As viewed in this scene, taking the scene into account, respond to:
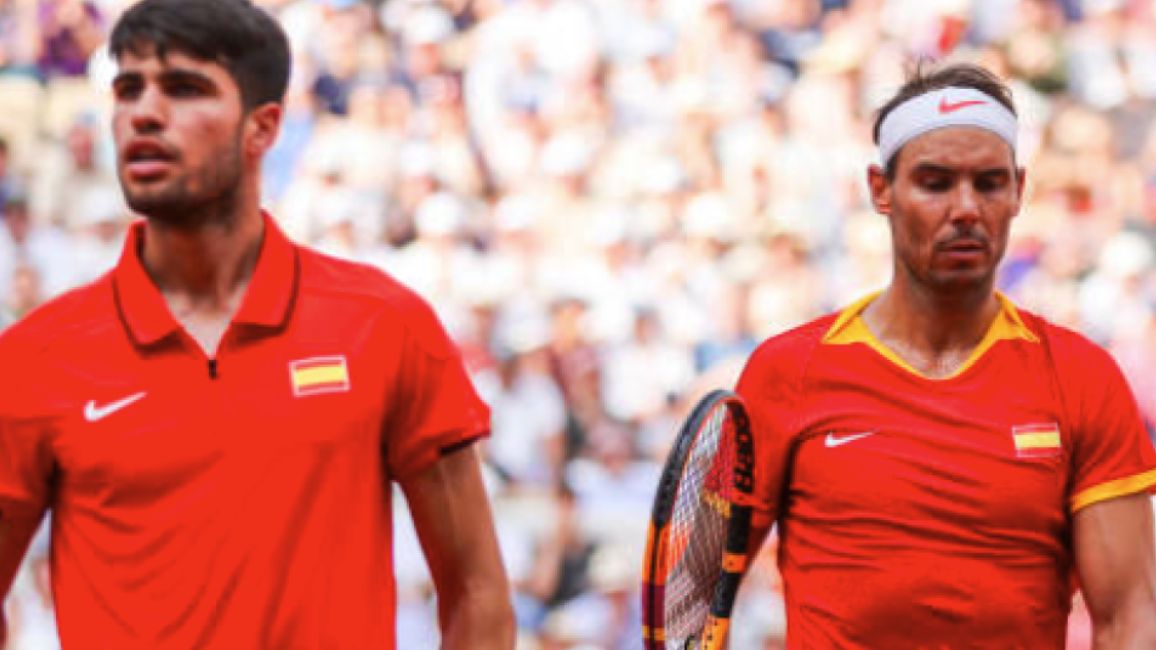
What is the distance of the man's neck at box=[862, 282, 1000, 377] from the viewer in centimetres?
434

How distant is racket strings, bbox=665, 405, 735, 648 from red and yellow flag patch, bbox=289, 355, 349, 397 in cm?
84

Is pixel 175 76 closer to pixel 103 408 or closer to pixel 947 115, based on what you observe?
pixel 103 408

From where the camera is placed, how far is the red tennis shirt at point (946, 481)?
4070 millimetres

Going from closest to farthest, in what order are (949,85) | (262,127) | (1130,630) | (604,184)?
(262,127) → (1130,630) → (949,85) → (604,184)

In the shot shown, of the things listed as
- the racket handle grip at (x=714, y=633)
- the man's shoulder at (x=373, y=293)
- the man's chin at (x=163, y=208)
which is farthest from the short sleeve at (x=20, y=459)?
the racket handle grip at (x=714, y=633)

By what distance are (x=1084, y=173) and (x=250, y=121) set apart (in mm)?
7032

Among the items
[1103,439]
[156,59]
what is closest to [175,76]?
[156,59]

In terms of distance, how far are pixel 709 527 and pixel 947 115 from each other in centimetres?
101

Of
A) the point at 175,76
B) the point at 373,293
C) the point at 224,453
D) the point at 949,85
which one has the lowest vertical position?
the point at 224,453

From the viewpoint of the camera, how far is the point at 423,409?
374 centimetres

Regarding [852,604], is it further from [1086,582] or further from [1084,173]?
[1084,173]

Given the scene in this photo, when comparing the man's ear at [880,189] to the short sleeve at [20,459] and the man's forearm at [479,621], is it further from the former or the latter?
the short sleeve at [20,459]

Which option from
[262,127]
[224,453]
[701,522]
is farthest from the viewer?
[701,522]

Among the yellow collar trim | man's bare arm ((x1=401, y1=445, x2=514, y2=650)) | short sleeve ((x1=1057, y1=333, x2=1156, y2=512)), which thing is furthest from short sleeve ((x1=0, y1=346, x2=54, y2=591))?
short sleeve ((x1=1057, y1=333, x2=1156, y2=512))
